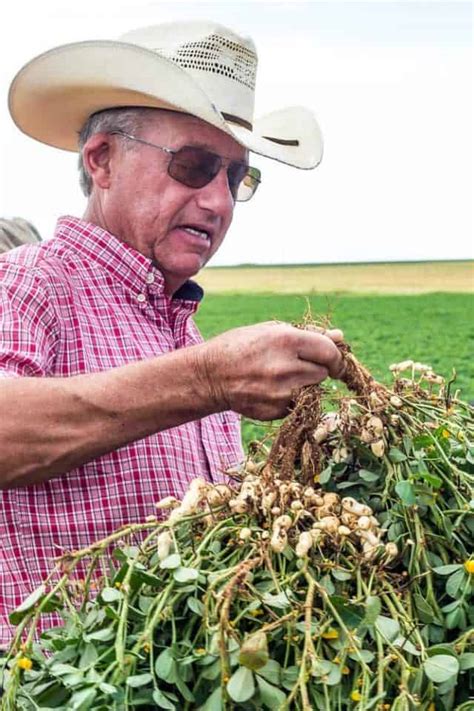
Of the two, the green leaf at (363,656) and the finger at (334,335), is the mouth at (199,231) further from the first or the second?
the green leaf at (363,656)

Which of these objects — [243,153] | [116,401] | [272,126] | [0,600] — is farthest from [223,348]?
[272,126]

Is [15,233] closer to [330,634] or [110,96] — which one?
[110,96]

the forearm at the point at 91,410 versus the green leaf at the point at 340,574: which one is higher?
the forearm at the point at 91,410

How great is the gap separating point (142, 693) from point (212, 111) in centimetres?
161

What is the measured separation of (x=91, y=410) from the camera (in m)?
2.28

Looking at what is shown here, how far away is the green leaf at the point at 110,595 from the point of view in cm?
173

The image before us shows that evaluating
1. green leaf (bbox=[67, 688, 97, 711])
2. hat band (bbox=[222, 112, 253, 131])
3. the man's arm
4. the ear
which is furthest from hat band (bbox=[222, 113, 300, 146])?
green leaf (bbox=[67, 688, 97, 711])

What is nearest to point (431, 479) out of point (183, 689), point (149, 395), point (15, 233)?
point (183, 689)

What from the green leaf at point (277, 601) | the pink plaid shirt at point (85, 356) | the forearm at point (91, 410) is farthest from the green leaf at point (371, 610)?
the pink plaid shirt at point (85, 356)

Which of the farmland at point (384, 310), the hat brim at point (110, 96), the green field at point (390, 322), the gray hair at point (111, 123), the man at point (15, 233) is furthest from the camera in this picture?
the farmland at point (384, 310)

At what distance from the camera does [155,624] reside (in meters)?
1.68

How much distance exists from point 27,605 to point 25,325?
0.89 metres

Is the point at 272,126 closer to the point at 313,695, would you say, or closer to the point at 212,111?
the point at 212,111

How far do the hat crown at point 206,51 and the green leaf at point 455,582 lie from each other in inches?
68.2
